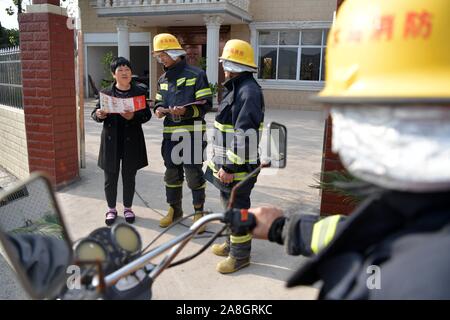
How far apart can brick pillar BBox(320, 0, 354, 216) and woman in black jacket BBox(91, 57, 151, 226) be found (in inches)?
71.0

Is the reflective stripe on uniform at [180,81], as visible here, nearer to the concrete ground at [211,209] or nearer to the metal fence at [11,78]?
the concrete ground at [211,209]

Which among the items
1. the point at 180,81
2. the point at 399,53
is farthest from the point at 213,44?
the point at 399,53

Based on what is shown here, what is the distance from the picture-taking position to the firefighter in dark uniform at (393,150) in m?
0.89

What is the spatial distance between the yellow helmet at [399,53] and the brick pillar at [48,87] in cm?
459

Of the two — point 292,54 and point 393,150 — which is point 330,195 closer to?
point 393,150

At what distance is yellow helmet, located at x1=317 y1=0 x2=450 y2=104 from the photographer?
0.97 m

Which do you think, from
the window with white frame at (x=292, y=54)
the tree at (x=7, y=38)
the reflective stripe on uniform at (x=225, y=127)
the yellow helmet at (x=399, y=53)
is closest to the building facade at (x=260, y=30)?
the window with white frame at (x=292, y=54)

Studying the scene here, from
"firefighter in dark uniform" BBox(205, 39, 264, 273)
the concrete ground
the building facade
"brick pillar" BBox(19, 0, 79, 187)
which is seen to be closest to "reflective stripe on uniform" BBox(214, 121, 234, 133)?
"firefighter in dark uniform" BBox(205, 39, 264, 273)

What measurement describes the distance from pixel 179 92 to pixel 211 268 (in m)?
1.70

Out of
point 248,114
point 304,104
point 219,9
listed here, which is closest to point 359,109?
point 248,114

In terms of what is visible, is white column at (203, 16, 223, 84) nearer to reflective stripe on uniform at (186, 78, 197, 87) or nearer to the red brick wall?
reflective stripe on uniform at (186, 78, 197, 87)

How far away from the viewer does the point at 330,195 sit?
3.93 metres

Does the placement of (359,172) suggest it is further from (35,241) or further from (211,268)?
(211,268)

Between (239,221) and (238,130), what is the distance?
1621 mm
